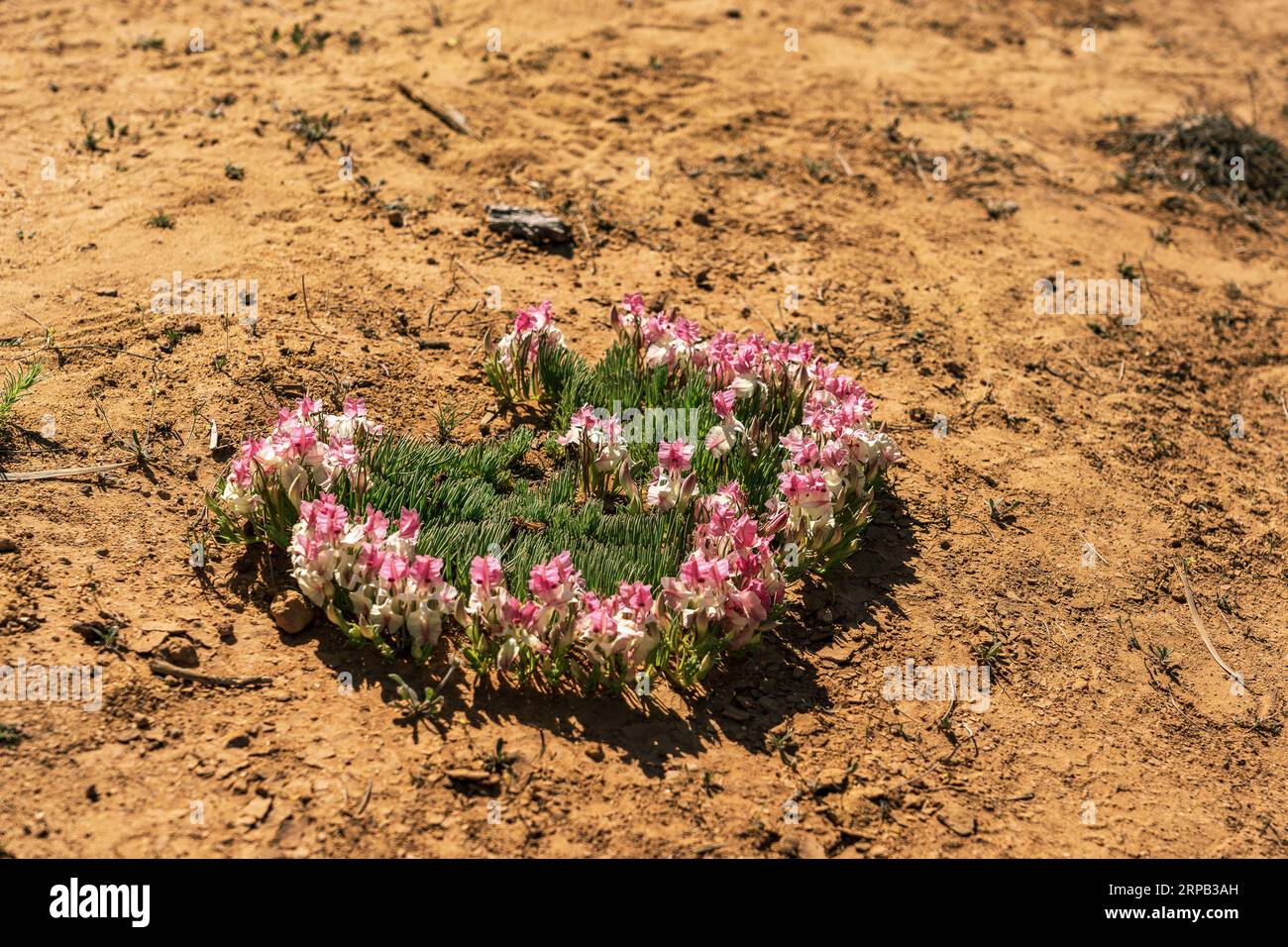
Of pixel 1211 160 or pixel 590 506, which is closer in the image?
pixel 590 506

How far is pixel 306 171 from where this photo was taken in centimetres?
707

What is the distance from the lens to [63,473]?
15.5 feet

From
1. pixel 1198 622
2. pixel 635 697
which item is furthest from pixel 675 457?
pixel 1198 622

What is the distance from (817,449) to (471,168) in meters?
3.56

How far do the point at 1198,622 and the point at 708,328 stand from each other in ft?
9.45

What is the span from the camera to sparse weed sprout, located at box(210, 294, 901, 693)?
13.6ft

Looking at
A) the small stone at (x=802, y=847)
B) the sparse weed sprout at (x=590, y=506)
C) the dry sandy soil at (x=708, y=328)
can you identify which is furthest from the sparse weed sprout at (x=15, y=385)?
the small stone at (x=802, y=847)

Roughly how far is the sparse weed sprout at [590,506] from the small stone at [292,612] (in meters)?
0.13

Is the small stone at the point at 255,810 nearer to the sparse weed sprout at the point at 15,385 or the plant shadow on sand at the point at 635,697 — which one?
the plant shadow on sand at the point at 635,697

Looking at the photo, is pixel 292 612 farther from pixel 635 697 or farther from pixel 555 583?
pixel 635 697

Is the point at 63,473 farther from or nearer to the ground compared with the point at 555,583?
nearer to the ground

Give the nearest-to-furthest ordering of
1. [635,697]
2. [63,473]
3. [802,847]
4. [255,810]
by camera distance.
A: [255,810]
[802,847]
[635,697]
[63,473]

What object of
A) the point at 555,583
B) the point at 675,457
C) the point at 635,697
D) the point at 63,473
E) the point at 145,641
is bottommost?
the point at 635,697

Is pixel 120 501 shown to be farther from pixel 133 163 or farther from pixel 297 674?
pixel 133 163
